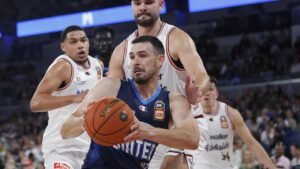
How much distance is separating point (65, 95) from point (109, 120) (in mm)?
2293

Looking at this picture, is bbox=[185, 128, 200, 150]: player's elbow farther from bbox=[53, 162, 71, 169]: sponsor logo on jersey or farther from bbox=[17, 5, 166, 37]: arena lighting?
bbox=[17, 5, 166, 37]: arena lighting

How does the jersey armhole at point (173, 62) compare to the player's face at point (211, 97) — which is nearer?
the jersey armhole at point (173, 62)

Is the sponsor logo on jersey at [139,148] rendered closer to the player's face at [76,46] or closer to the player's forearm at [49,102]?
the player's forearm at [49,102]

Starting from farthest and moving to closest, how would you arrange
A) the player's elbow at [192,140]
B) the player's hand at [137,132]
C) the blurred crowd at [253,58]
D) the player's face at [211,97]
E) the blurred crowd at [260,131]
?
the blurred crowd at [253,58], the blurred crowd at [260,131], the player's face at [211,97], the player's elbow at [192,140], the player's hand at [137,132]

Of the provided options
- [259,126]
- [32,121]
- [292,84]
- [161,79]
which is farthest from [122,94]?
[32,121]

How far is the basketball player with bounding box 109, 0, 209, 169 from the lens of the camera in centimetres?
447

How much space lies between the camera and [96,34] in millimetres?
6703

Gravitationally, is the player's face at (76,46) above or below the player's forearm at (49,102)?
above

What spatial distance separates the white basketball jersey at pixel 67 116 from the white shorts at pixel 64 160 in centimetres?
4

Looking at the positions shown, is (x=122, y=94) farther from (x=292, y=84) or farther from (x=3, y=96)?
(x=3, y=96)

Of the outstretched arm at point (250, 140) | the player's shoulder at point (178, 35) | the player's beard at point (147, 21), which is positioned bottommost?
the outstretched arm at point (250, 140)

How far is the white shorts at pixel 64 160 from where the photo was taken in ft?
17.6

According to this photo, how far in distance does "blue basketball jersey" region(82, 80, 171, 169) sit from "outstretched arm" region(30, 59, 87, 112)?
1483 mm

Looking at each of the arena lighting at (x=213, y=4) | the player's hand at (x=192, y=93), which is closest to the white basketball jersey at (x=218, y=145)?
the player's hand at (x=192, y=93)
